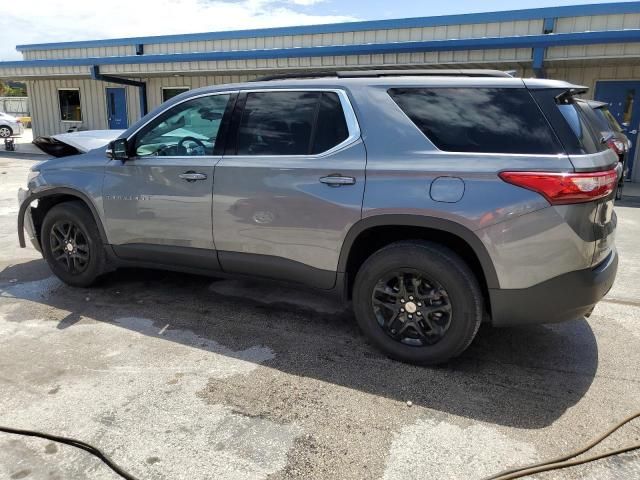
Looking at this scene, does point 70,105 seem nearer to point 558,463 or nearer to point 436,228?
point 436,228

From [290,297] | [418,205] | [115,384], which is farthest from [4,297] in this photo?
[418,205]

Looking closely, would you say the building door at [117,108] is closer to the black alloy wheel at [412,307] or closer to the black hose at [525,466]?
the black alloy wheel at [412,307]

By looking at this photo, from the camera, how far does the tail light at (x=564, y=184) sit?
9.18ft

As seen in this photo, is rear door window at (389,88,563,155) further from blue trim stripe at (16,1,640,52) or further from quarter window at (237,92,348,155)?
blue trim stripe at (16,1,640,52)

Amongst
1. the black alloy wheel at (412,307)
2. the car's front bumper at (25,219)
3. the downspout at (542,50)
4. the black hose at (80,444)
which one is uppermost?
the downspout at (542,50)

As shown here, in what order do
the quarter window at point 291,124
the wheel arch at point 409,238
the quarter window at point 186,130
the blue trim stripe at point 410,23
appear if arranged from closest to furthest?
the wheel arch at point 409,238 → the quarter window at point 291,124 → the quarter window at point 186,130 → the blue trim stripe at point 410,23

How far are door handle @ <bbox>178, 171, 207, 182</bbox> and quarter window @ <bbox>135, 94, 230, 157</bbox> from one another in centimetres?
18

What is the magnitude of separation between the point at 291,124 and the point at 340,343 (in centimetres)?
162

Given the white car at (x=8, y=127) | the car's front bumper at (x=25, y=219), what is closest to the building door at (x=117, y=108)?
the white car at (x=8, y=127)

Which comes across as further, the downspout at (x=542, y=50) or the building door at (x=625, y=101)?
the building door at (x=625, y=101)

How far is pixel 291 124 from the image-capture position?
145 inches

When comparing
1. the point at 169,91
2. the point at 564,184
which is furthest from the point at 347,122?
the point at 169,91

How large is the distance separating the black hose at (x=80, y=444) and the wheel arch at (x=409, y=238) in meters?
1.77

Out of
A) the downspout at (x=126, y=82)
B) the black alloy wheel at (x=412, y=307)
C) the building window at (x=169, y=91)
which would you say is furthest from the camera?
the building window at (x=169, y=91)
